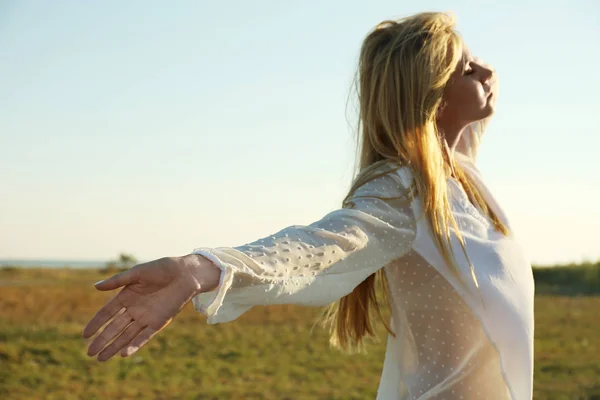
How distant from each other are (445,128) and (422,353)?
0.61m

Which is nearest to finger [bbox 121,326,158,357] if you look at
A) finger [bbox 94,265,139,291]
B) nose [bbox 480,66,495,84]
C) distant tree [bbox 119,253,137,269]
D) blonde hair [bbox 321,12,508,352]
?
finger [bbox 94,265,139,291]

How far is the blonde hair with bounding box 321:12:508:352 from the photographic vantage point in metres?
1.64

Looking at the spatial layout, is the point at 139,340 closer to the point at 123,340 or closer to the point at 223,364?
the point at 123,340

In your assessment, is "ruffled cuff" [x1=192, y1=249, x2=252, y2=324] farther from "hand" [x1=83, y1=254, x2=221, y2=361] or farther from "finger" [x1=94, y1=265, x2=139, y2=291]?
"finger" [x1=94, y1=265, x2=139, y2=291]

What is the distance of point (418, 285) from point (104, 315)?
0.82 metres

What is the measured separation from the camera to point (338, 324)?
2029mm

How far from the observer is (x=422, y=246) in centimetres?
163

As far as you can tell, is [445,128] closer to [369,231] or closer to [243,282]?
[369,231]

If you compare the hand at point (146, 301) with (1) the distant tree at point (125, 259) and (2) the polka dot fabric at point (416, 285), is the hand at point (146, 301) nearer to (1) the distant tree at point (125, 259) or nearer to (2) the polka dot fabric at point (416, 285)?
(2) the polka dot fabric at point (416, 285)

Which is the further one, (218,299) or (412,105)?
(412,105)

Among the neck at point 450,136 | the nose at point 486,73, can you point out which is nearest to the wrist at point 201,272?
the neck at point 450,136

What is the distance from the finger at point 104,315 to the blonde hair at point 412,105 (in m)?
0.60

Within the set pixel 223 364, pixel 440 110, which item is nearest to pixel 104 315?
pixel 440 110

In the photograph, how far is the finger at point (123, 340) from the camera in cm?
122
